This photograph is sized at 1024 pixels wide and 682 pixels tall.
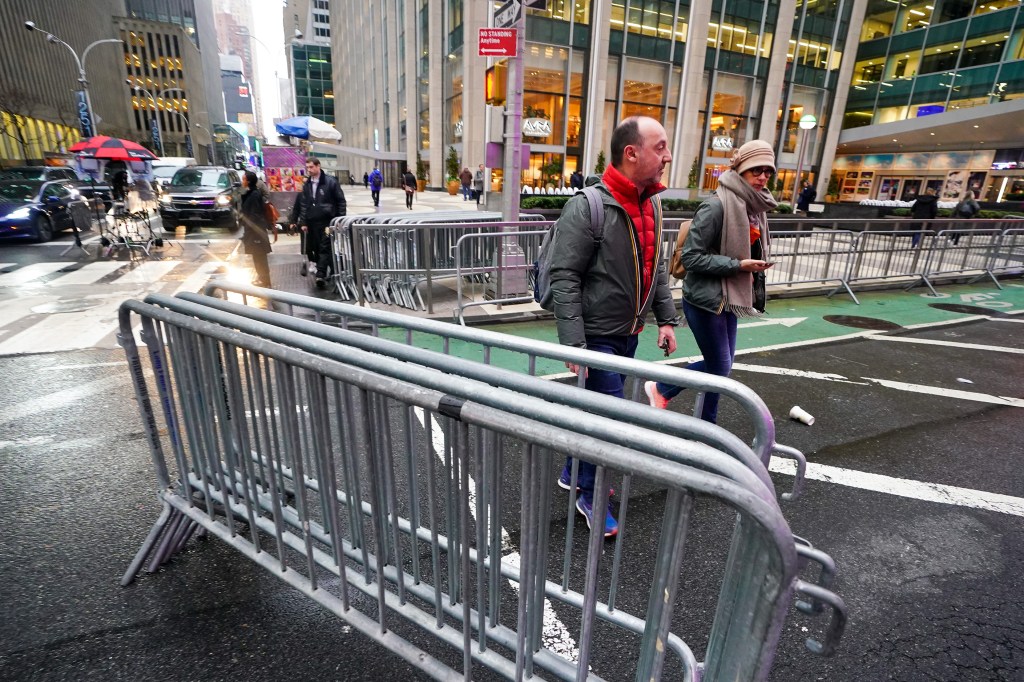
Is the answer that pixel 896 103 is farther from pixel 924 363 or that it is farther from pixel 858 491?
pixel 858 491

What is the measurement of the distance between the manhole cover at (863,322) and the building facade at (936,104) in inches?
1344

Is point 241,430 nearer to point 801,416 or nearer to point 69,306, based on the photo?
point 801,416

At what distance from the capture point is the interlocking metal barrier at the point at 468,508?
1.22 metres

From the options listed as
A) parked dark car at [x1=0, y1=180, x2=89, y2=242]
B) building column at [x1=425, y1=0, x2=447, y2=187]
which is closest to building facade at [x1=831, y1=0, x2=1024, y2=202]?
building column at [x1=425, y1=0, x2=447, y2=187]

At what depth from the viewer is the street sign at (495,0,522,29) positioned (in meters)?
7.20

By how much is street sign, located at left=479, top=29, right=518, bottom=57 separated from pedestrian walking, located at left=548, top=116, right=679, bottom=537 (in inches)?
210

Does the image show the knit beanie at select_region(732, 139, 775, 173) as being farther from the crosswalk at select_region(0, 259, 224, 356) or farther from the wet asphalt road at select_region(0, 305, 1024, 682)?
the crosswalk at select_region(0, 259, 224, 356)

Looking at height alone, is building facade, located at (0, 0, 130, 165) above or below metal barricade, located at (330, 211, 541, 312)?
above

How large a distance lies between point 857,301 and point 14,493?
11727 millimetres

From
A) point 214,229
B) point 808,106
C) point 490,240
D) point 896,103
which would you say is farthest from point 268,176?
point 896,103

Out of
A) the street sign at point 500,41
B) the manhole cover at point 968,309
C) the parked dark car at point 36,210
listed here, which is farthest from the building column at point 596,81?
the street sign at point 500,41

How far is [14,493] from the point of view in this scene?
3482 mm

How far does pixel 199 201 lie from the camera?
1648cm

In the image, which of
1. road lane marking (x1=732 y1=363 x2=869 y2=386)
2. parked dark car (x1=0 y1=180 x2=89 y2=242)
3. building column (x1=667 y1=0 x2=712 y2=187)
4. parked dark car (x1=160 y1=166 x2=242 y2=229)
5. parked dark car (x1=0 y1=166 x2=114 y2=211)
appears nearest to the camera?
road lane marking (x1=732 y1=363 x2=869 y2=386)
